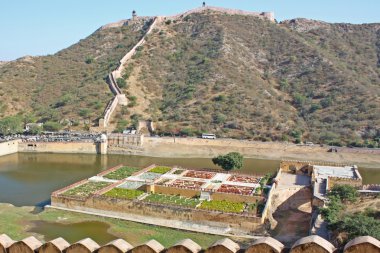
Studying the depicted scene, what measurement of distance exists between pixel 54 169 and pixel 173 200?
15670mm

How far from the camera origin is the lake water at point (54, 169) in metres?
27.2

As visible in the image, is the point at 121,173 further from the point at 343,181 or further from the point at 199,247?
the point at 199,247

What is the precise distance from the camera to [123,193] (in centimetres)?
2356

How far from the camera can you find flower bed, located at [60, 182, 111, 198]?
2367cm

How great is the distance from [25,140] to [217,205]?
A: 27.6 meters

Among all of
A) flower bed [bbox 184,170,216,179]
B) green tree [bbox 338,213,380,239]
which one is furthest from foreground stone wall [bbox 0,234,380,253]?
flower bed [bbox 184,170,216,179]

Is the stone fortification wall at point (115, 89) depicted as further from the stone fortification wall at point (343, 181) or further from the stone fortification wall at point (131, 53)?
the stone fortification wall at point (343, 181)

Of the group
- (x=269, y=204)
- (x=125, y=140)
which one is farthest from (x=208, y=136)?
(x=269, y=204)

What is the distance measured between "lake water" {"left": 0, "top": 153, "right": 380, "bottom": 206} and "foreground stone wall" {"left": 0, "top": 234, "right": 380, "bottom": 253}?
70.8 feet

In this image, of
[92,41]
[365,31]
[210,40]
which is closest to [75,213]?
[210,40]

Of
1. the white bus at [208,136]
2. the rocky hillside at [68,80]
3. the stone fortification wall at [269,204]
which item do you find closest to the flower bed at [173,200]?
the stone fortification wall at [269,204]

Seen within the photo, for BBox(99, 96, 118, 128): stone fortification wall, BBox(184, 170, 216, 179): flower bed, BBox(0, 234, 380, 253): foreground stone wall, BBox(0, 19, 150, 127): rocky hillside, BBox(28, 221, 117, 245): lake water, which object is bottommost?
BBox(28, 221, 117, 245): lake water

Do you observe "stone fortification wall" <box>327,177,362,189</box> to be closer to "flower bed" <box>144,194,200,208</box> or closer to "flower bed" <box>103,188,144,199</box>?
"flower bed" <box>144,194,200,208</box>

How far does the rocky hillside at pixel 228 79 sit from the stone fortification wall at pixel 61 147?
7.21 m
